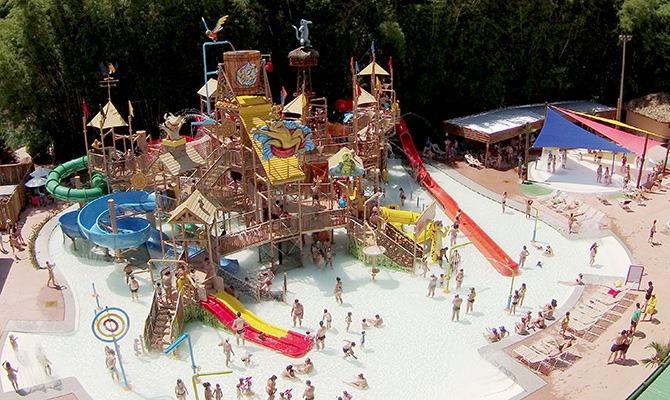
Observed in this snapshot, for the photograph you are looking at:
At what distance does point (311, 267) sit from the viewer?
2436cm

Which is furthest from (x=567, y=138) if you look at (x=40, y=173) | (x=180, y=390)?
(x=40, y=173)

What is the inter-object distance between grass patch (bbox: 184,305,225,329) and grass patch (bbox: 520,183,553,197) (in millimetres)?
17658

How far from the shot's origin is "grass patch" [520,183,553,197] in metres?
31.4

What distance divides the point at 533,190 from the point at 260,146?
15.4m

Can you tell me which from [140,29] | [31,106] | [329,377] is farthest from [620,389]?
[31,106]

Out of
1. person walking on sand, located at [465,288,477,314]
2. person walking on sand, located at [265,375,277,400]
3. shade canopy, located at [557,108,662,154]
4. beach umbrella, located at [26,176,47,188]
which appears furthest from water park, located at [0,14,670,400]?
beach umbrella, located at [26,176,47,188]

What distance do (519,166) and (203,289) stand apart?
20.2 metres

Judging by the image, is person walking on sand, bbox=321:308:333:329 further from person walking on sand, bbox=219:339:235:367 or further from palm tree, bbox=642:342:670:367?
palm tree, bbox=642:342:670:367

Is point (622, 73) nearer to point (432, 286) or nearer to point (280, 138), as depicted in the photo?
point (432, 286)

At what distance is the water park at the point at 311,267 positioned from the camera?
58.9 feet

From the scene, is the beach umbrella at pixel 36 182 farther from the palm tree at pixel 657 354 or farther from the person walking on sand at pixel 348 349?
the palm tree at pixel 657 354

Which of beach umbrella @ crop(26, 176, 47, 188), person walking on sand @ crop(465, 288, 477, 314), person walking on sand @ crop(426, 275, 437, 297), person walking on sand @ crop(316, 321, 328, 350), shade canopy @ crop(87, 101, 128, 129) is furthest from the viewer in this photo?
beach umbrella @ crop(26, 176, 47, 188)

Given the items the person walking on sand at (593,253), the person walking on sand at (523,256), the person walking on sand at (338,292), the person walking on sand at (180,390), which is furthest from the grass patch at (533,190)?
the person walking on sand at (180,390)

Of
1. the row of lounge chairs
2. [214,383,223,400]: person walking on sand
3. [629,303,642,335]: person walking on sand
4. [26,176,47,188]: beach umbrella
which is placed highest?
[26,176,47,188]: beach umbrella
